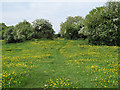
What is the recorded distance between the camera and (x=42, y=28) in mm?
43406

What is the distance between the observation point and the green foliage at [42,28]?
1690 inches

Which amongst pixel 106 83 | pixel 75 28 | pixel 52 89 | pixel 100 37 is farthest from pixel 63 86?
pixel 75 28

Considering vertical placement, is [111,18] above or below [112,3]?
below

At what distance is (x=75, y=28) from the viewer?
48.4 meters

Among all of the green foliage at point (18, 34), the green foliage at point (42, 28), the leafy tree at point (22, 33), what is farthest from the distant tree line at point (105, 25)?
the green foliage at point (18, 34)

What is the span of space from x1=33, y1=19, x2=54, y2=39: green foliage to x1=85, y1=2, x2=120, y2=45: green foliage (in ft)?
51.3

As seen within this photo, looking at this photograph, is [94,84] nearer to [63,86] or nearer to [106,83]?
[106,83]

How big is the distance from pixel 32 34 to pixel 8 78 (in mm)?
32937

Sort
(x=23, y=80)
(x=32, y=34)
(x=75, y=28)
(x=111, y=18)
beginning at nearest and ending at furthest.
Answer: (x=23, y=80)
(x=111, y=18)
(x=32, y=34)
(x=75, y=28)

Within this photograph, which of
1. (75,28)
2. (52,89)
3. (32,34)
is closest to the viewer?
(52,89)

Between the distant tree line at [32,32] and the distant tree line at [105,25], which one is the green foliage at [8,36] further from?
the distant tree line at [105,25]

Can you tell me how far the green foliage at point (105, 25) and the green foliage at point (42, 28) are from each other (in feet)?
51.3

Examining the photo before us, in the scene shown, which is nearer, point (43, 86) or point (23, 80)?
point (43, 86)

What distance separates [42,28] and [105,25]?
20711mm
